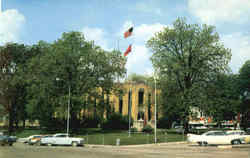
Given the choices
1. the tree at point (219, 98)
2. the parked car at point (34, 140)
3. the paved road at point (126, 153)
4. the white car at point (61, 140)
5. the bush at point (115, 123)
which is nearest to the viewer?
the paved road at point (126, 153)

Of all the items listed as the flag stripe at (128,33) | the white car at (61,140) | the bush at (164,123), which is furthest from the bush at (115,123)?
the flag stripe at (128,33)

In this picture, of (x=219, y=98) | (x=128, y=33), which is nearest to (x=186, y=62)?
(x=219, y=98)

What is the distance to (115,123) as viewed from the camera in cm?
7544

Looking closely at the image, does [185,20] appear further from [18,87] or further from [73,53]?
[18,87]

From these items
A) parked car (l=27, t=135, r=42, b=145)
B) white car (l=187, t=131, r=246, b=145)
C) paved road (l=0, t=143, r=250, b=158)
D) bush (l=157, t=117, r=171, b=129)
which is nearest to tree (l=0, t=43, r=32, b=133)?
parked car (l=27, t=135, r=42, b=145)

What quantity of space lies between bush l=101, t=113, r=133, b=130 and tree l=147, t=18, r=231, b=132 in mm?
26596

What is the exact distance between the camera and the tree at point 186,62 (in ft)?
157

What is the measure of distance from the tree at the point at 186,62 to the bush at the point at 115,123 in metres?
26.6

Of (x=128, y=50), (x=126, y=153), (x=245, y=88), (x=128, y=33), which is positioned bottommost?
(x=126, y=153)

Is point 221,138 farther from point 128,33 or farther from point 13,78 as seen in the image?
point 13,78

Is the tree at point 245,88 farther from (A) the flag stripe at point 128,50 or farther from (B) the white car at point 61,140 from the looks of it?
(B) the white car at point 61,140

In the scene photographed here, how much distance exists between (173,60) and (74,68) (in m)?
17.9

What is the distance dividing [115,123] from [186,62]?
31800 mm

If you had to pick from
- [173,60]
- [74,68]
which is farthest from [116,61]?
[173,60]
